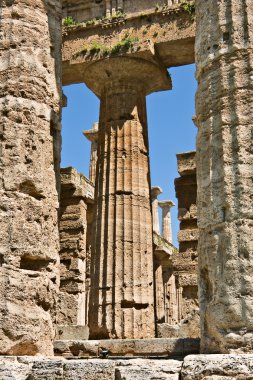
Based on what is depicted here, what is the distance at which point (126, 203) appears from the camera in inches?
562

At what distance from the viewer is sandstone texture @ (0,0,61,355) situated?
24.7 feet

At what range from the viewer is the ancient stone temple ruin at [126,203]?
657 cm

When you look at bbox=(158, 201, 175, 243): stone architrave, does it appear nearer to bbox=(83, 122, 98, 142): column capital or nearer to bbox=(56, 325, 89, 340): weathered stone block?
bbox=(83, 122, 98, 142): column capital

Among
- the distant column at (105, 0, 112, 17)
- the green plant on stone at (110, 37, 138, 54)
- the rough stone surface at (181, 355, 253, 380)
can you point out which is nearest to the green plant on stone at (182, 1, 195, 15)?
the green plant on stone at (110, 37, 138, 54)

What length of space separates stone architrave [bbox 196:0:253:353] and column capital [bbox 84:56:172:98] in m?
7.00

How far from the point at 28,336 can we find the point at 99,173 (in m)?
7.86

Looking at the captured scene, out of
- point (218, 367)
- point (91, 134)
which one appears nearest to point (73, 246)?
point (91, 134)

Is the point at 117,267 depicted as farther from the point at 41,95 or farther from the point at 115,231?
the point at 41,95

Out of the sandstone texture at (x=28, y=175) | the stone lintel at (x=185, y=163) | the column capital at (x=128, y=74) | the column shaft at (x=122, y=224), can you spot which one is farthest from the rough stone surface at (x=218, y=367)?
the stone lintel at (x=185, y=163)

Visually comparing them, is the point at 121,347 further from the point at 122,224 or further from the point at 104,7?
the point at 104,7

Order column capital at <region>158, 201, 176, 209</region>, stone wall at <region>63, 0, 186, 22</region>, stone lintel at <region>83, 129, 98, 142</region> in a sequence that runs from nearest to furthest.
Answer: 1. stone wall at <region>63, 0, 186, 22</region>
2. stone lintel at <region>83, 129, 98, 142</region>
3. column capital at <region>158, 201, 176, 209</region>

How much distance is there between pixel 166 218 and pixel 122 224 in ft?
85.3

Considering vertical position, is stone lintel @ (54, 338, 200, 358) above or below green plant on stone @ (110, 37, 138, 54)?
below

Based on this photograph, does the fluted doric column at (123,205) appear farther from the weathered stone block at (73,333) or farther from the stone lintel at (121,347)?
the stone lintel at (121,347)
